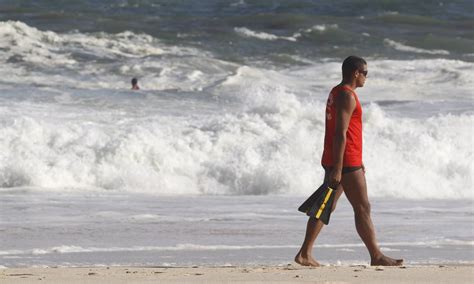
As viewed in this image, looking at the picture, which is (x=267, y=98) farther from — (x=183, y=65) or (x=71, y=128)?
(x=183, y=65)

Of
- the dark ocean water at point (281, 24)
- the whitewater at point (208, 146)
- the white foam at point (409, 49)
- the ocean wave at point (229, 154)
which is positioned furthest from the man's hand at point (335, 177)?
the white foam at point (409, 49)

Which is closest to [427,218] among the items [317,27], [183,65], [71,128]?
[71,128]

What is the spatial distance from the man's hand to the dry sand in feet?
1.50

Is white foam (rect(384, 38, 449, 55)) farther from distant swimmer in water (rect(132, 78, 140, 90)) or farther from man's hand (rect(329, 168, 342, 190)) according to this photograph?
man's hand (rect(329, 168, 342, 190))

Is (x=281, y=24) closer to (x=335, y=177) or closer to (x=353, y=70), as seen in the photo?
(x=353, y=70)

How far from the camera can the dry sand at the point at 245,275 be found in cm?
605

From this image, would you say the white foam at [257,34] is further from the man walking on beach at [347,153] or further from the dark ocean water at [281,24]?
the man walking on beach at [347,153]

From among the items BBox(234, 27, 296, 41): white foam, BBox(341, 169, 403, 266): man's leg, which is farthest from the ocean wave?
BBox(234, 27, 296, 41): white foam

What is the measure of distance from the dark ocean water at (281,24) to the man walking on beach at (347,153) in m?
16.3

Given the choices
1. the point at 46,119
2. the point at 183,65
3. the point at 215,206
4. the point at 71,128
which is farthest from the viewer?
the point at 183,65

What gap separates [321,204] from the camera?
6637 mm

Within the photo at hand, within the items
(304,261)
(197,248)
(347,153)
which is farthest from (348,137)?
(197,248)

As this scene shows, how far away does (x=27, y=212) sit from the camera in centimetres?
998

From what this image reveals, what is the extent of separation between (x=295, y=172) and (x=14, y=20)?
14.2m
